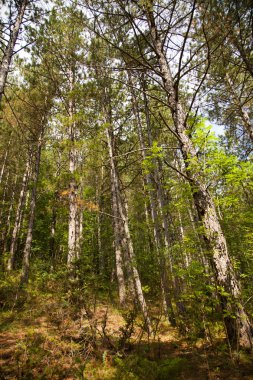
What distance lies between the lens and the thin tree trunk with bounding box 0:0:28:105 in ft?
17.8

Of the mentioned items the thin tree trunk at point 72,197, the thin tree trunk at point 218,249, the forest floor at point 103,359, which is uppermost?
the thin tree trunk at point 72,197

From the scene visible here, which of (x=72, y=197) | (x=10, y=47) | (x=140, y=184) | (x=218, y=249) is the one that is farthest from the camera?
(x=140, y=184)

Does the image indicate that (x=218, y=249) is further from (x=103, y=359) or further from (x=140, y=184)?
(x=140, y=184)

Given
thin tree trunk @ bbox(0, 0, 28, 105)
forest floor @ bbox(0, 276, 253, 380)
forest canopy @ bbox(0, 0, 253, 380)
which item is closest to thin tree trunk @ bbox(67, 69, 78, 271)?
forest canopy @ bbox(0, 0, 253, 380)

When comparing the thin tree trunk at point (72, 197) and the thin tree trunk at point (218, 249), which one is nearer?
the thin tree trunk at point (218, 249)

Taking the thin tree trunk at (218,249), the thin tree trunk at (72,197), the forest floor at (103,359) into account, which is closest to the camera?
the thin tree trunk at (218,249)

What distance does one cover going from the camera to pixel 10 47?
19.2 ft

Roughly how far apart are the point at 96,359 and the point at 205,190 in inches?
162

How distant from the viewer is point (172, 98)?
4.33 m

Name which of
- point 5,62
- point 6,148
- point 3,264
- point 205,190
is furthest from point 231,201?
point 6,148

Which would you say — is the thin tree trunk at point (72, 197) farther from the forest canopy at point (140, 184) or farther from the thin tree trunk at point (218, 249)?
the thin tree trunk at point (218, 249)

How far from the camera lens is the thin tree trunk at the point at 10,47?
17.8ft

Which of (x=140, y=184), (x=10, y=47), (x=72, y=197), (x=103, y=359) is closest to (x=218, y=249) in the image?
(x=103, y=359)

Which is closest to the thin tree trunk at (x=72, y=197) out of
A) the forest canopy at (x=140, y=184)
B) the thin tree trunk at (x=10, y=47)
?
the forest canopy at (x=140, y=184)
